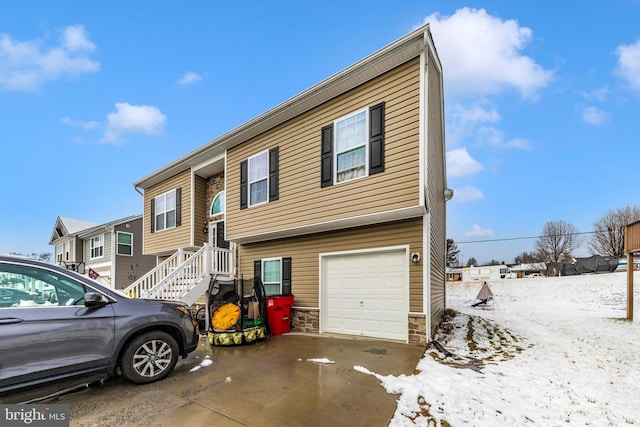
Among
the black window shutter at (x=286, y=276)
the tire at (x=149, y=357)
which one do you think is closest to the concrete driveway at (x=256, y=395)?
the tire at (x=149, y=357)

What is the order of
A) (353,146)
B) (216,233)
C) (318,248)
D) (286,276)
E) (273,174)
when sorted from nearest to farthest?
(353,146) → (318,248) → (273,174) → (286,276) → (216,233)

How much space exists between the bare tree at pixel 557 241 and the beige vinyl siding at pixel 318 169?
37.7 metres

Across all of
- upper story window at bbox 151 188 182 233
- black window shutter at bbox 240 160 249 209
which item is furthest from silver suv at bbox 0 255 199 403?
upper story window at bbox 151 188 182 233

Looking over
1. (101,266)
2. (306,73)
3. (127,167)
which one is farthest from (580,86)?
(101,266)

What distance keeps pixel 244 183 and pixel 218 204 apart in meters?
2.60

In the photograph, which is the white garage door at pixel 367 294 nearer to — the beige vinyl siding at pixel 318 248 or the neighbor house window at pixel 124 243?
the beige vinyl siding at pixel 318 248

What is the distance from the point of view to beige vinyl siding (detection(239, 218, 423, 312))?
650 cm

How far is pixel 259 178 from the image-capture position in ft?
29.6

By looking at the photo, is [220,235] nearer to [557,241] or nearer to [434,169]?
[434,169]

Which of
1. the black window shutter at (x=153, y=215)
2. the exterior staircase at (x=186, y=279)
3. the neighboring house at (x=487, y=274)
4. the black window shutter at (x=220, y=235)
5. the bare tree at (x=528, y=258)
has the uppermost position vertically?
the black window shutter at (x=153, y=215)

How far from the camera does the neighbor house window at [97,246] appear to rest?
20.8 metres

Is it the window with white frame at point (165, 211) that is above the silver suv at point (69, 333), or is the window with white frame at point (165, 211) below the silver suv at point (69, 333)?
above

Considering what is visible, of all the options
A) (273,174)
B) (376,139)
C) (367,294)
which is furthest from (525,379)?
(273,174)

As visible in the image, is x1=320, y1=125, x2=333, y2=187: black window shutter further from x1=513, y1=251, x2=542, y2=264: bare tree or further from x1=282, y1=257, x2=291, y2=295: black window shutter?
x1=513, y1=251, x2=542, y2=264: bare tree
